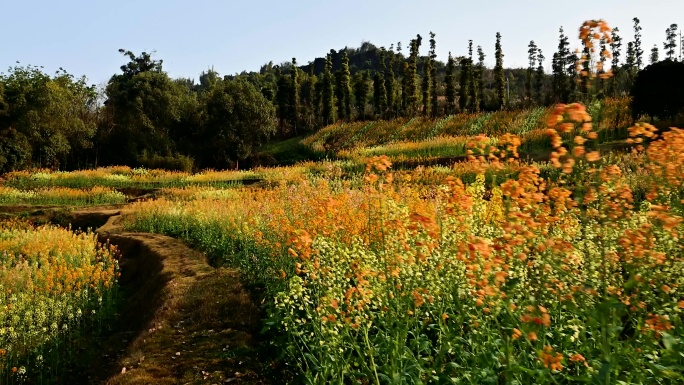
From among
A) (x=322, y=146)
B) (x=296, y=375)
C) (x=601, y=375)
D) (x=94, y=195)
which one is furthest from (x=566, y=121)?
(x=322, y=146)

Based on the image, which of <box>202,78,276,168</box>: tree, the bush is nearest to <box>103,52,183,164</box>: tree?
the bush

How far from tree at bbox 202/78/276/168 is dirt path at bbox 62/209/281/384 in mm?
27845

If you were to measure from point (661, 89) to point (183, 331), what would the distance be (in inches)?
821

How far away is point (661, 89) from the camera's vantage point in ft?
64.7

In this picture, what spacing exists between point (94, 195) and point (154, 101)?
19993 millimetres

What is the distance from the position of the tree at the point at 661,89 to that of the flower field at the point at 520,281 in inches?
712

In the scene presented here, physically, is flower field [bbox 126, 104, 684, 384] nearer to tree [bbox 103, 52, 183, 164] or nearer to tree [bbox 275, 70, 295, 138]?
tree [bbox 103, 52, 183, 164]

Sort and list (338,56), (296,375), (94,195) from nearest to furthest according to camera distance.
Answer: (296,375) → (94,195) → (338,56)

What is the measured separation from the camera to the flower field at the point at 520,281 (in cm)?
207

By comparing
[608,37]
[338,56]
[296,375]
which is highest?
[338,56]

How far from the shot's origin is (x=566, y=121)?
2072 millimetres

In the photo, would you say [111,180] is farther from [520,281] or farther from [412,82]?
[412,82]

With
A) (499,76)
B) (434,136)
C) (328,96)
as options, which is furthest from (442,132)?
(328,96)

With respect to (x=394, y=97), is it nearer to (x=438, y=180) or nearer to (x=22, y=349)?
(x=438, y=180)
